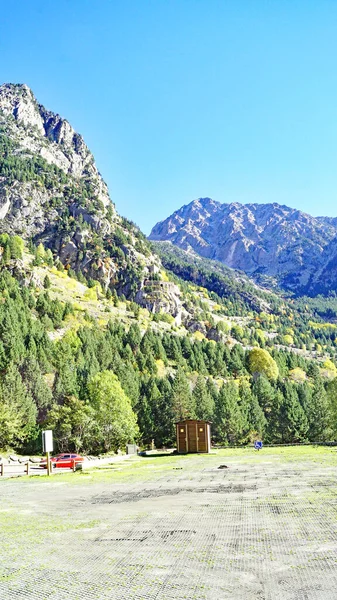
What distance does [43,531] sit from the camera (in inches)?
509

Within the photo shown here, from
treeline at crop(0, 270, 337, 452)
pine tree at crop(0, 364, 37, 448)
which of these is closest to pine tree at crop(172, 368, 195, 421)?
treeline at crop(0, 270, 337, 452)

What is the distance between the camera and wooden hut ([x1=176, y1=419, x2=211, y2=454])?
57.5 meters

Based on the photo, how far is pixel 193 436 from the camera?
191 ft

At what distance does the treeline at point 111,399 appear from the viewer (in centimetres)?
7000

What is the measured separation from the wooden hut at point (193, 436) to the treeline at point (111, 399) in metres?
13.8

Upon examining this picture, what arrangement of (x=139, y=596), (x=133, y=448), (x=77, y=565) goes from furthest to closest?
(x=133, y=448)
(x=77, y=565)
(x=139, y=596)

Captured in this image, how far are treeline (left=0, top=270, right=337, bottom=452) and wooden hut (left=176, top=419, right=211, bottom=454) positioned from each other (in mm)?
13831

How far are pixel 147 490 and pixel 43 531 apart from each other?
10127 mm

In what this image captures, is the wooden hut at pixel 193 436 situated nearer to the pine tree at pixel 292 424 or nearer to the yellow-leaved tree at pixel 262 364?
the pine tree at pixel 292 424

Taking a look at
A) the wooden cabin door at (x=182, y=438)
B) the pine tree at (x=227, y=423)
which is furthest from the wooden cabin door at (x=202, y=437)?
the pine tree at (x=227, y=423)

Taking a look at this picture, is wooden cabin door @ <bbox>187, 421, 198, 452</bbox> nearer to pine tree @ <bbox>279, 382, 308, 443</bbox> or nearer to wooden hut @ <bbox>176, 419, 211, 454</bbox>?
wooden hut @ <bbox>176, 419, 211, 454</bbox>

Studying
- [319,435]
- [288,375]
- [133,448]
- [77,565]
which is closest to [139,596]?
[77,565]

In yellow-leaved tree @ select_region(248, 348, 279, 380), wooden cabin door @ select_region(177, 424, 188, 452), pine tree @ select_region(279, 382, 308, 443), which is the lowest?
pine tree @ select_region(279, 382, 308, 443)

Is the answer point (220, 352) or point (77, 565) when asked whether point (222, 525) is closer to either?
point (77, 565)
